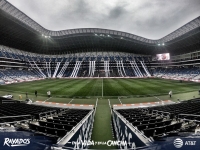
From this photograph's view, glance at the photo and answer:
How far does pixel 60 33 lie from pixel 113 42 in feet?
109

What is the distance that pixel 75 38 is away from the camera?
7950 cm

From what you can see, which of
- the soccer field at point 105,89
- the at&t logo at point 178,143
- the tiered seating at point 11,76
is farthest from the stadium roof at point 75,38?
the at&t logo at point 178,143

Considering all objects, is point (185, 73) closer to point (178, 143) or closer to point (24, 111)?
point (24, 111)

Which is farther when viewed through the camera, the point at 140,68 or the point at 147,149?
the point at 140,68

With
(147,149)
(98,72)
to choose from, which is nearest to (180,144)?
(147,149)

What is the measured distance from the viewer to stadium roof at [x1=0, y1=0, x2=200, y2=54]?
181 feet

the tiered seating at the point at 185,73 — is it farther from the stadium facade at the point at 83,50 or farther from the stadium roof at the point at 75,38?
the stadium roof at the point at 75,38

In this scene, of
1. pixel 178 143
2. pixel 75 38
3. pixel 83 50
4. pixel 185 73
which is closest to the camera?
pixel 178 143

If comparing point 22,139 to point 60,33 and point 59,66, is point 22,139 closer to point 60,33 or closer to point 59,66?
point 60,33

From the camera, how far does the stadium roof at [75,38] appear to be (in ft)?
181

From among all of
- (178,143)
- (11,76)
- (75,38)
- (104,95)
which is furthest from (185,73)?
(11,76)

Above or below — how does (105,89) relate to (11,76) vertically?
below

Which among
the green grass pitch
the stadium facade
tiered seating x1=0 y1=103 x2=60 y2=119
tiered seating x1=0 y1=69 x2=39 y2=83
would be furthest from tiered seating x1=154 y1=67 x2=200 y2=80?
tiered seating x1=0 y1=69 x2=39 y2=83

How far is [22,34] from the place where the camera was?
64875 mm
